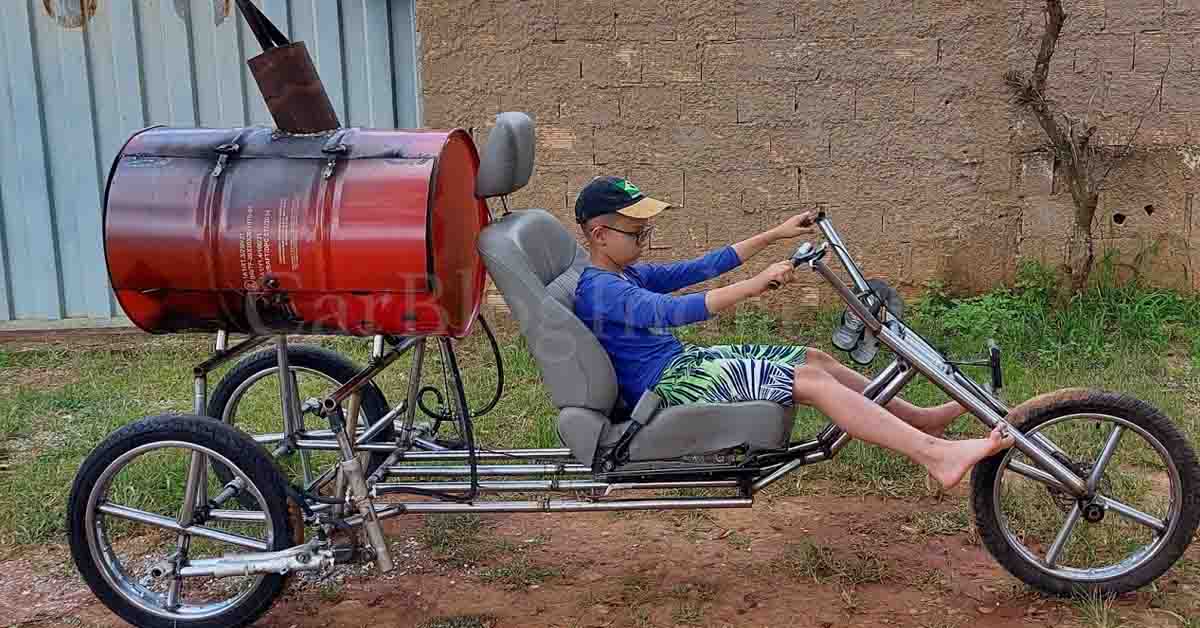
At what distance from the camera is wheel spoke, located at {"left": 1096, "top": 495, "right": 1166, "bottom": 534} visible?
3272 mm

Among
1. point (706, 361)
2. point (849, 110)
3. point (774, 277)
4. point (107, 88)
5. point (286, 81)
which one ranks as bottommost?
point (706, 361)

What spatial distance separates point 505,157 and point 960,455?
166 cm

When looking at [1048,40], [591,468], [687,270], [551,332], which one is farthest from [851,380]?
[1048,40]

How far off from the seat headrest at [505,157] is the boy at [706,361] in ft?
0.81

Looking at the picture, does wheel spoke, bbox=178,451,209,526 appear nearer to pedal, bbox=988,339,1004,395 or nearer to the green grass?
the green grass

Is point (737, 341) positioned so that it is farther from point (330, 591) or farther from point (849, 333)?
point (330, 591)

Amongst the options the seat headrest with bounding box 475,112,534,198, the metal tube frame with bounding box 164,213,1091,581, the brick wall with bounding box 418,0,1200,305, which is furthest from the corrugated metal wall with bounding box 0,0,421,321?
the metal tube frame with bounding box 164,213,1091,581

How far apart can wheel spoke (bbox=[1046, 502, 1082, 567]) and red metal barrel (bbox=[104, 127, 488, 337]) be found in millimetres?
2017

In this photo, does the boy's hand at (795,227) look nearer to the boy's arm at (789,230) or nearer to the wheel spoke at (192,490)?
the boy's arm at (789,230)

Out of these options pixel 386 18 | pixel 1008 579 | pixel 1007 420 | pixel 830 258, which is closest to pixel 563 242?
pixel 1007 420

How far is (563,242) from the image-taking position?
376 cm

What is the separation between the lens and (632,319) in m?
3.33

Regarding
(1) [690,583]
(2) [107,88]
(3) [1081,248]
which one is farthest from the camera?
(2) [107,88]

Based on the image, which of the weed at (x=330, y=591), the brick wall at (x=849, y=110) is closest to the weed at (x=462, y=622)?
the weed at (x=330, y=591)
